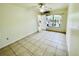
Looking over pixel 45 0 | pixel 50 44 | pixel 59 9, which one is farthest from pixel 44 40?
pixel 45 0

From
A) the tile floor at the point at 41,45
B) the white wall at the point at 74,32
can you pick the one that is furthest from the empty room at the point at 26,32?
the white wall at the point at 74,32

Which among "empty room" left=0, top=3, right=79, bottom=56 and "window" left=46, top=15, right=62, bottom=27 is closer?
"window" left=46, top=15, right=62, bottom=27

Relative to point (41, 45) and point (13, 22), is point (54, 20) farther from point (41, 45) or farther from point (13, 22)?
point (13, 22)

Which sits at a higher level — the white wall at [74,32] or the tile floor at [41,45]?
the white wall at [74,32]

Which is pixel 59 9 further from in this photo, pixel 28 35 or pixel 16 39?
pixel 16 39

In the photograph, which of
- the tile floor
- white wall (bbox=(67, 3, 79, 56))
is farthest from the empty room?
white wall (bbox=(67, 3, 79, 56))

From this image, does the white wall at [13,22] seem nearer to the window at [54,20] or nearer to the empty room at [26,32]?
the empty room at [26,32]

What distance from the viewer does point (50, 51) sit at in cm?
197

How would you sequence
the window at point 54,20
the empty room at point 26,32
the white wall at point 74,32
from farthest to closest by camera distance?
the empty room at point 26,32 → the window at point 54,20 → the white wall at point 74,32

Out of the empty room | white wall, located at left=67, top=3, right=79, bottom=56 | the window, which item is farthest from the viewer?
the empty room

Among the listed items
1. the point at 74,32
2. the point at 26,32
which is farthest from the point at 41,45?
the point at 74,32

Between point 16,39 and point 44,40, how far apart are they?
0.69m

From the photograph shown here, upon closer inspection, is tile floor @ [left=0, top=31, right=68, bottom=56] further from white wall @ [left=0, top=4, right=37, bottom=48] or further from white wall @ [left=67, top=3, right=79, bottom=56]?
white wall @ [left=67, top=3, right=79, bottom=56]

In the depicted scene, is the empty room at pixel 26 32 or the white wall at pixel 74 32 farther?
the empty room at pixel 26 32
